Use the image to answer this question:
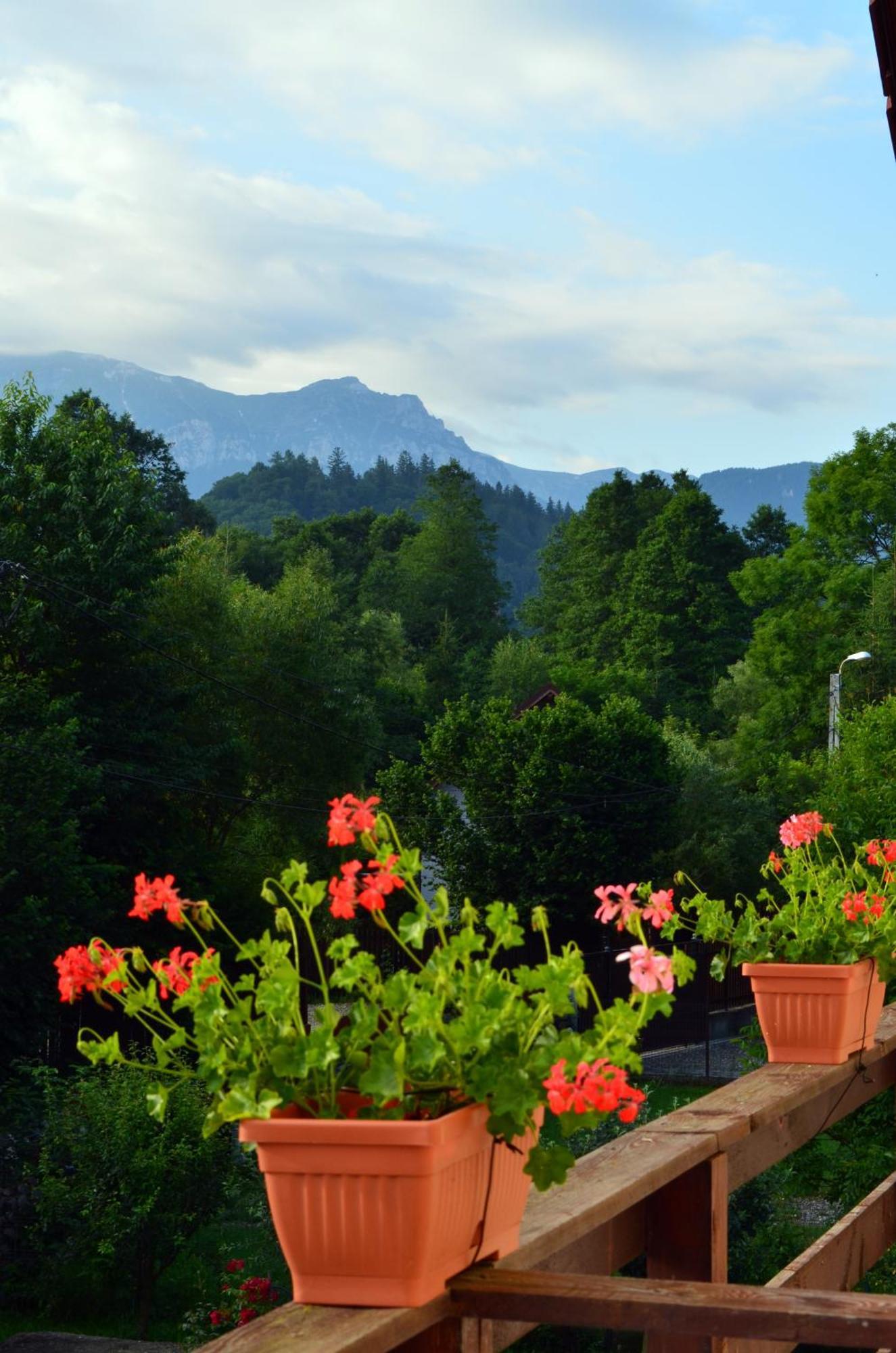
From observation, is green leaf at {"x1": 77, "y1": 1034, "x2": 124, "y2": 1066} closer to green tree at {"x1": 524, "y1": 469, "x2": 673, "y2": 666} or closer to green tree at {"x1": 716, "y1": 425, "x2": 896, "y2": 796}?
green tree at {"x1": 716, "y1": 425, "x2": 896, "y2": 796}

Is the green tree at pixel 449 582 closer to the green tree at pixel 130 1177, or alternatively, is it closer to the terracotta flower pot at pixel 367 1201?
the green tree at pixel 130 1177

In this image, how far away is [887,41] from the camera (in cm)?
566

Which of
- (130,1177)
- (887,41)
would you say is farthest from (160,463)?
(887,41)

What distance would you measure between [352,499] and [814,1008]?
94472mm

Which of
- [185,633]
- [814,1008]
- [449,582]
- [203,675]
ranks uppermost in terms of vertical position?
[449,582]

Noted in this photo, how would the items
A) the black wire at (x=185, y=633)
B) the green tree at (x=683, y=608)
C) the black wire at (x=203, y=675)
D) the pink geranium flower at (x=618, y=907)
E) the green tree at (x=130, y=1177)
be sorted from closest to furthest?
the pink geranium flower at (x=618, y=907)
the green tree at (x=130, y=1177)
the black wire at (x=203, y=675)
the black wire at (x=185, y=633)
the green tree at (x=683, y=608)

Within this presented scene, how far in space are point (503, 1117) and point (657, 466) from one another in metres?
59.5

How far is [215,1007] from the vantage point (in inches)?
59.6

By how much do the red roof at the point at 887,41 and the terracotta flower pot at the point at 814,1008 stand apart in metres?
3.90

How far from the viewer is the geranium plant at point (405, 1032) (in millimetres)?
1490

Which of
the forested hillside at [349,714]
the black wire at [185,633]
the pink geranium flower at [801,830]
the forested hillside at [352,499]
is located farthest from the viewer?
the forested hillside at [352,499]

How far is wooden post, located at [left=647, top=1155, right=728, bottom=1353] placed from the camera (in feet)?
7.25

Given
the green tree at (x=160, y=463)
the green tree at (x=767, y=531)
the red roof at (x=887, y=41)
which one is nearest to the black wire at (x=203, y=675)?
the green tree at (x=160, y=463)

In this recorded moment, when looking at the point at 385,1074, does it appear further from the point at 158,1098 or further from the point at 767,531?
the point at 767,531
